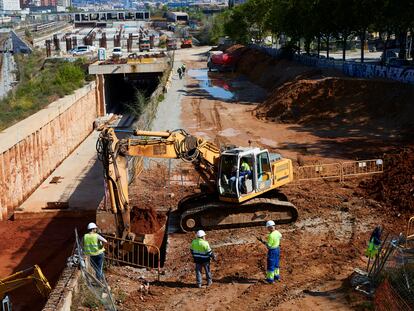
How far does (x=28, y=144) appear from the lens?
2941 centimetres

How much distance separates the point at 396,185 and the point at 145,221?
8575 mm

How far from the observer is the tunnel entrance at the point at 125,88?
5644 cm

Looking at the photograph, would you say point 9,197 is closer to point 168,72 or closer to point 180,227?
point 180,227

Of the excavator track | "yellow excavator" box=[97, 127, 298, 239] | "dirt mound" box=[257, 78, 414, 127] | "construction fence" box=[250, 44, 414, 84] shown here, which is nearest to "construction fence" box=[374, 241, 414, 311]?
"yellow excavator" box=[97, 127, 298, 239]

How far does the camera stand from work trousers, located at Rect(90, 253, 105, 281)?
13516mm

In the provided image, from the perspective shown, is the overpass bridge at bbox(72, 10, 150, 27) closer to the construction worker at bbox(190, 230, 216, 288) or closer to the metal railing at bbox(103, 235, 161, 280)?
the metal railing at bbox(103, 235, 161, 280)

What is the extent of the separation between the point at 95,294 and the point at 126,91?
53.4 metres

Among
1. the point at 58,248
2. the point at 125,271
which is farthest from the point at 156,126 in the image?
the point at 125,271

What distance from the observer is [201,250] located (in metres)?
13.0

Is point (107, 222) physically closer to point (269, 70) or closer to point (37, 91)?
point (37, 91)

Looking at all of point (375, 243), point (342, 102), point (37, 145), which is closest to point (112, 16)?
point (37, 145)

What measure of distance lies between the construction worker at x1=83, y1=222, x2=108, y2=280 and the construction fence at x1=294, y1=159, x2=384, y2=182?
978 cm

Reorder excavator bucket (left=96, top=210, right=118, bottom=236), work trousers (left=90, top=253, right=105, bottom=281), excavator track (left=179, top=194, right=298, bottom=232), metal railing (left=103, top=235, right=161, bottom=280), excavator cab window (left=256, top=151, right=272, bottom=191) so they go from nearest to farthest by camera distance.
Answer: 1. work trousers (left=90, top=253, right=105, bottom=281)
2. excavator bucket (left=96, top=210, right=118, bottom=236)
3. metal railing (left=103, top=235, right=161, bottom=280)
4. excavator cab window (left=256, top=151, right=272, bottom=191)
5. excavator track (left=179, top=194, right=298, bottom=232)

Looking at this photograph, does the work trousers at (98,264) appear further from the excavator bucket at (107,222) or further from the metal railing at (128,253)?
the excavator bucket at (107,222)
